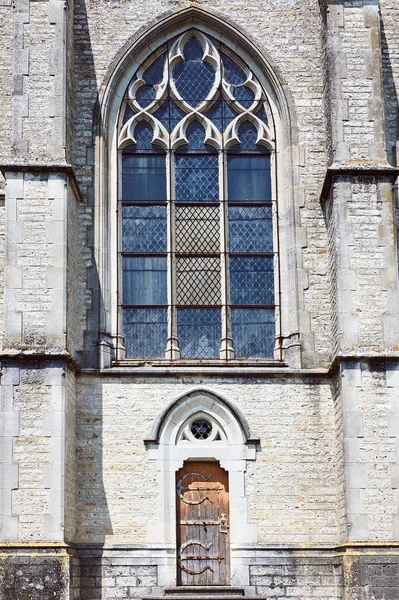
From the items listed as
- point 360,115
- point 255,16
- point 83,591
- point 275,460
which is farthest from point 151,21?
point 83,591

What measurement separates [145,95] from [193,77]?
70 cm

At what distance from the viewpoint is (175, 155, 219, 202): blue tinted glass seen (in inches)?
558

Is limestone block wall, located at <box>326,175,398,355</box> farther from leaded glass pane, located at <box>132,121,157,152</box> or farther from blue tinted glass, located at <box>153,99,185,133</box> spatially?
leaded glass pane, located at <box>132,121,157,152</box>

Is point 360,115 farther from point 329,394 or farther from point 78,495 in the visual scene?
point 78,495

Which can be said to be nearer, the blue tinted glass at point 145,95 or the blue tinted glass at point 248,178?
the blue tinted glass at point 248,178

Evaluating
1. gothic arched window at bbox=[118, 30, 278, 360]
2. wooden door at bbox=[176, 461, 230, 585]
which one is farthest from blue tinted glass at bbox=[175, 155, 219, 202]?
wooden door at bbox=[176, 461, 230, 585]

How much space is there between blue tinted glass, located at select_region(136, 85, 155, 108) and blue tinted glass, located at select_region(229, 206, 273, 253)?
182cm

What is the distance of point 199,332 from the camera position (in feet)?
45.1

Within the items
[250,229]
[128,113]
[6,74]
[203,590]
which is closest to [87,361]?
[250,229]

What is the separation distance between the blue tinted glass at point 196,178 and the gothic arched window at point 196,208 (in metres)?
0.01

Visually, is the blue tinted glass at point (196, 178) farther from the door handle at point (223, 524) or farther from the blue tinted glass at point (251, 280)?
the door handle at point (223, 524)

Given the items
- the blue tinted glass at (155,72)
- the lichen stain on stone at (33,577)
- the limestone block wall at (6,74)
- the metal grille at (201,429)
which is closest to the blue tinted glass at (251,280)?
the metal grille at (201,429)

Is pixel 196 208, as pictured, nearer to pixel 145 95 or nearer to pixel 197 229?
pixel 197 229

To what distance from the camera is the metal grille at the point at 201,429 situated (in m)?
13.3
